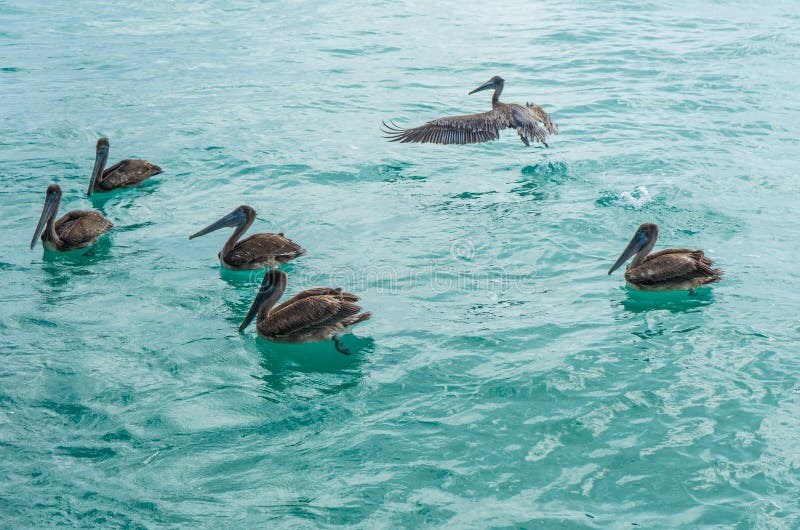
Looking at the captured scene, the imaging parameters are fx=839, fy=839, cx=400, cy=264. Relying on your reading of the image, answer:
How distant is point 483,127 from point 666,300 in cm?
444

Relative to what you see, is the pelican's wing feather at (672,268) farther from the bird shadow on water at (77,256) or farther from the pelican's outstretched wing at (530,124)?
the bird shadow on water at (77,256)

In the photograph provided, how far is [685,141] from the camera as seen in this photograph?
12.5 metres

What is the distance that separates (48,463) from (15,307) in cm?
275

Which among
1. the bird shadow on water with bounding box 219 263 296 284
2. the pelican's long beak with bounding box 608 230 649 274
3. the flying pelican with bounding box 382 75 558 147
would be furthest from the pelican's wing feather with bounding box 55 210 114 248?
the pelican's long beak with bounding box 608 230 649 274

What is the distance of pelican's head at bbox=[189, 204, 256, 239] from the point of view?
920 centimetres

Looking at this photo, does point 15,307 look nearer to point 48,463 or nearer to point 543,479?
point 48,463

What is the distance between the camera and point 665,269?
26.5 feet

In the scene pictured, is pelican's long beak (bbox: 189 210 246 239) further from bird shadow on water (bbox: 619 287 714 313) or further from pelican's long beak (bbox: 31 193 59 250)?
bird shadow on water (bbox: 619 287 714 313)

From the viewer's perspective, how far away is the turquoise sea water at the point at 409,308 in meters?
5.57

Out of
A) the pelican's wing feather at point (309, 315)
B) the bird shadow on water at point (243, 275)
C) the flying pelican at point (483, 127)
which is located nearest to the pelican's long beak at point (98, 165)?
the bird shadow on water at point (243, 275)

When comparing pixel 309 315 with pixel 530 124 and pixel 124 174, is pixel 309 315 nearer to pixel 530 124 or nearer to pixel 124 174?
pixel 124 174

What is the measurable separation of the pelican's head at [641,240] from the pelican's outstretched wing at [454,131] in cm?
375

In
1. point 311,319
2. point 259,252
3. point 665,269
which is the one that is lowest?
point 311,319

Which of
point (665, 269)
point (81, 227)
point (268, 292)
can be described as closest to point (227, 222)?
point (81, 227)
